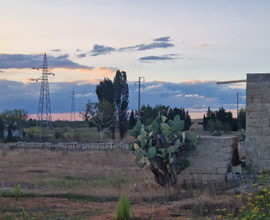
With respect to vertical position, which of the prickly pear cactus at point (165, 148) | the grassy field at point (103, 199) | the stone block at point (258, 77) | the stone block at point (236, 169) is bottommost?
the grassy field at point (103, 199)

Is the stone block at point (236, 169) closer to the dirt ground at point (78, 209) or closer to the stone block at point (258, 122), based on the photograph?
the stone block at point (258, 122)

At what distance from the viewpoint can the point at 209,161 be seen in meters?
10.0

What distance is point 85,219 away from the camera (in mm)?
6484

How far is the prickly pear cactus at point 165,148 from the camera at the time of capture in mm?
9602

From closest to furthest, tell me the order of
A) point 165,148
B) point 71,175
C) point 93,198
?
point 93,198 < point 165,148 < point 71,175

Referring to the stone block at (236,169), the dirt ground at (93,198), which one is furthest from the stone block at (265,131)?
the dirt ground at (93,198)

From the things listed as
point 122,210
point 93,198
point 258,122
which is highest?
point 258,122

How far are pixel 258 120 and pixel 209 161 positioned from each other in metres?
1.99

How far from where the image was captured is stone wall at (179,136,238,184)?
32.6ft

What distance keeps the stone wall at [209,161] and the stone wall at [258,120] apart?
2.33ft

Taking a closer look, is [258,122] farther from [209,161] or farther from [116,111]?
[116,111]

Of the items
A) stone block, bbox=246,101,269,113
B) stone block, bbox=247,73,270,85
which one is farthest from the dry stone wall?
stone block, bbox=247,73,270,85

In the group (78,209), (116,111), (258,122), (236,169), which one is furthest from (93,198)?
(116,111)

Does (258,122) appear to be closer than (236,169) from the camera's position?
Yes
